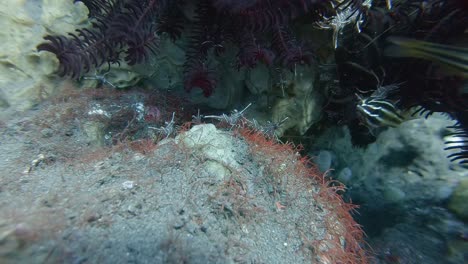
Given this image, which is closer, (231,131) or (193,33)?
(231,131)

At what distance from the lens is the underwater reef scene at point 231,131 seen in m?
1.83

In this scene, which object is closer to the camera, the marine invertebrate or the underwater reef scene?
the underwater reef scene

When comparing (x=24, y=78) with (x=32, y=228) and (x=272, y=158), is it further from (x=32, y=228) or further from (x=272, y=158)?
(x=272, y=158)

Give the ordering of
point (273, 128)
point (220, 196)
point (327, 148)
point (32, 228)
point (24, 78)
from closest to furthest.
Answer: point (32, 228) → point (220, 196) → point (24, 78) → point (273, 128) → point (327, 148)

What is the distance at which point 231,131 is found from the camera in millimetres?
2809

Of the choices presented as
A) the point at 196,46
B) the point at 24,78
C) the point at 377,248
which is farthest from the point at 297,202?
the point at 24,78

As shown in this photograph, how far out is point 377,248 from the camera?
338 cm

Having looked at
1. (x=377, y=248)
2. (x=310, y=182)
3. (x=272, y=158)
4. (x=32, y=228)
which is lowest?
(x=377, y=248)

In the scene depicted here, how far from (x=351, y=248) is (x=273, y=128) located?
5.18 ft

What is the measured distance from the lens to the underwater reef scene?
1.83 m

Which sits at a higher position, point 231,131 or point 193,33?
point 193,33

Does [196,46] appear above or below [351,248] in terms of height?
above

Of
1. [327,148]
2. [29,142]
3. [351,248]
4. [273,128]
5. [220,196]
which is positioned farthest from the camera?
[327,148]

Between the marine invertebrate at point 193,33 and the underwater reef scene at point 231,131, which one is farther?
the marine invertebrate at point 193,33
